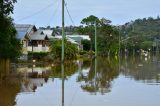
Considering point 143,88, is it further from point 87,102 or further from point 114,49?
point 114,49

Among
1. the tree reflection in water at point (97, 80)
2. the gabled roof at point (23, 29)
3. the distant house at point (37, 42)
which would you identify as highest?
the gabled roof at point (23, 29)

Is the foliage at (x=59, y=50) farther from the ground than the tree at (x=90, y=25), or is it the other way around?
the tree at (x=90, y=25)

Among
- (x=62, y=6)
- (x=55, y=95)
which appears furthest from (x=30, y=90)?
(x=62, y=6)

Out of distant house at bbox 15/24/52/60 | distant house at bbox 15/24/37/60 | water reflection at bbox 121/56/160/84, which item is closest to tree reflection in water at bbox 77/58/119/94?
water reflection at bbox 121/56/160/84

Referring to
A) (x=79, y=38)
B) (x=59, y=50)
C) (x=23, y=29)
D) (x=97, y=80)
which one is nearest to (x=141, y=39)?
(x=79, y=38)

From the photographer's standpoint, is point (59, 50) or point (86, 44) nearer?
point (59, 50)

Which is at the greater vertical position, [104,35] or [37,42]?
[104,35]

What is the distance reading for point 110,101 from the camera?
1767cm

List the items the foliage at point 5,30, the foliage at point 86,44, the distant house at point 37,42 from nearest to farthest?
the foliage at point 5,30 → the distant house at point 37,42 → the foliage at point 86,44

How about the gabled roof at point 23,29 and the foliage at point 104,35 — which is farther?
the foliage at point 104,35

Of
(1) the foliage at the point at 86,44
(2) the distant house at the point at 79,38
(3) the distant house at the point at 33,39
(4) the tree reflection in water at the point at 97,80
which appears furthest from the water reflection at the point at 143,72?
(1) the foliage at the point at 86,44

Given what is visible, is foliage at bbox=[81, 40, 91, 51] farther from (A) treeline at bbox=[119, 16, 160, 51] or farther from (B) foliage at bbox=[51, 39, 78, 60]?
(B) foliage at bbox=[51, 39, 78, 60]

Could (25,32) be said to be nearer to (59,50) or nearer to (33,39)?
(33,39)

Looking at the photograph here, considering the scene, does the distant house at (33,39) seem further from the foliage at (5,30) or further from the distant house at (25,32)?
the foliage at (5,30)
